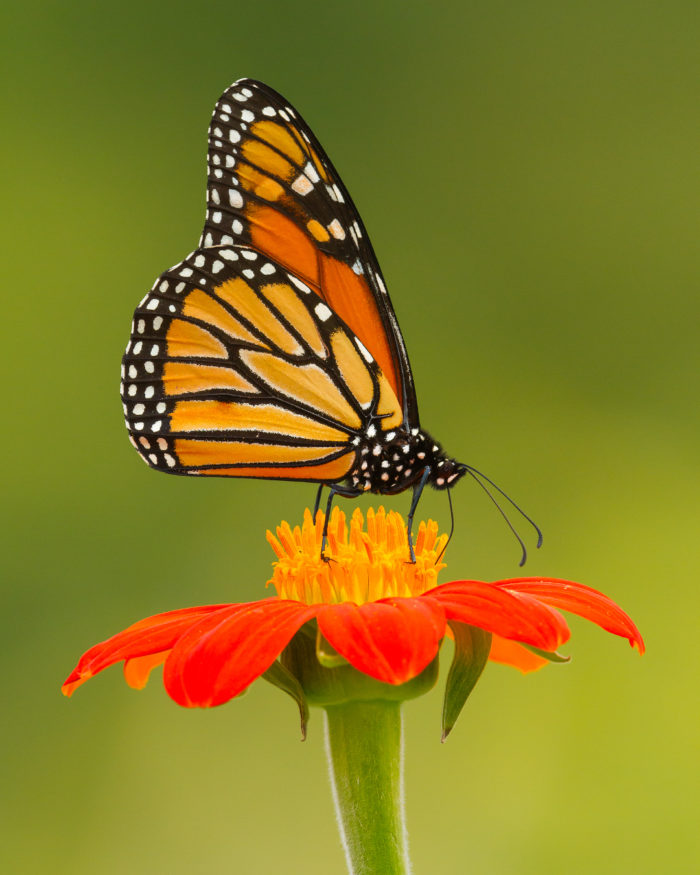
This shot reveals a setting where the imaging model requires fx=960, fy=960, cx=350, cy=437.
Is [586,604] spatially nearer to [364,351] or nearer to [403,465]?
[403,465]

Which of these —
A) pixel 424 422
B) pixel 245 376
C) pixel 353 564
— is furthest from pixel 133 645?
pixel 424 422

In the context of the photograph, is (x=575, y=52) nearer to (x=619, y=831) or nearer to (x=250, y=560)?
(x=250, y=560)

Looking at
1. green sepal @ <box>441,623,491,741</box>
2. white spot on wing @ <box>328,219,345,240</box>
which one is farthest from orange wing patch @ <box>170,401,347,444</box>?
green sepal @ <box>441,623,491,741</box>

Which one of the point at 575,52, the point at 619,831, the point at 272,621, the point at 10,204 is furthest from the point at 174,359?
the point at 575,52

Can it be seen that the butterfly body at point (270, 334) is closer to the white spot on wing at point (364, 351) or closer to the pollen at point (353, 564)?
the white spot on wing at point (364, 351)

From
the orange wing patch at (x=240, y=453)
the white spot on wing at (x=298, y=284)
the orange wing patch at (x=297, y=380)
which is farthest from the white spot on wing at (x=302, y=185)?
the orange wing patch at (x=240, y=453)

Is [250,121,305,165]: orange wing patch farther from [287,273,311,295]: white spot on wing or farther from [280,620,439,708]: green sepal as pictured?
[280,620,439,708]: green sepal
